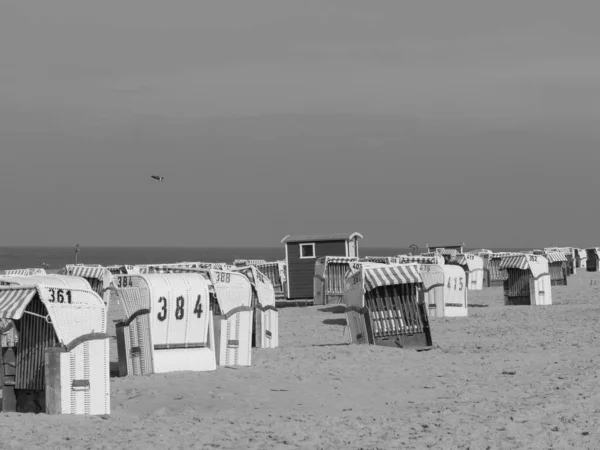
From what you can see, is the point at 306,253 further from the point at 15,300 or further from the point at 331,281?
the point at 15,300

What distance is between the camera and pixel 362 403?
1447 cm

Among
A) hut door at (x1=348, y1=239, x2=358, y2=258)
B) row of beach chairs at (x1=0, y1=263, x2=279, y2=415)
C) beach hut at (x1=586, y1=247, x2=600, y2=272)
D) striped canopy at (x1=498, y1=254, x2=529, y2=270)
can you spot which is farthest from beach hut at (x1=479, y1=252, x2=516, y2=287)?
row of beach chairs at (x1=0, y1=263, x2=279, y2=415)

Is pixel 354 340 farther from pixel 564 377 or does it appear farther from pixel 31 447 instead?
pixel 31 447

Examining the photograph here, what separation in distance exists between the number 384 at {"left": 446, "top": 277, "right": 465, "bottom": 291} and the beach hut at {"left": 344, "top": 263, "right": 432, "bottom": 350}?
315 inches

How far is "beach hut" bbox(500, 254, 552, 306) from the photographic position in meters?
34.2

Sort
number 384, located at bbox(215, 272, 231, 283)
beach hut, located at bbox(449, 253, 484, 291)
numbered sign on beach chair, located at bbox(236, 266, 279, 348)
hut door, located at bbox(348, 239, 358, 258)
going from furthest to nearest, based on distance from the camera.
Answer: beach hut, located at bbox(449, 253, 484, 291) < hut door, located at bbox(348, 239, 358, 258) < numbered sign on beach chair, located at bbox(236, 266, 279, 348) < number 384, located at bbox(215, 272, 231, 283)

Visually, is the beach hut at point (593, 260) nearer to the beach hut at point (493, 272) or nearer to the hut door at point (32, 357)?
the beach hut at point (493, 272)


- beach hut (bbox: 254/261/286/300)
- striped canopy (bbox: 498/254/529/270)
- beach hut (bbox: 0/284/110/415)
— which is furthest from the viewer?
beach hut (bbox: 254/261/286/300)

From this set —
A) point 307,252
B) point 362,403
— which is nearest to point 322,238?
point 307,252

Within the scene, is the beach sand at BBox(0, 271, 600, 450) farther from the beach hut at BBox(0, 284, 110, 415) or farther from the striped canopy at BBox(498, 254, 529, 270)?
the striped canopy at BBox(498, 254, 529, 270)

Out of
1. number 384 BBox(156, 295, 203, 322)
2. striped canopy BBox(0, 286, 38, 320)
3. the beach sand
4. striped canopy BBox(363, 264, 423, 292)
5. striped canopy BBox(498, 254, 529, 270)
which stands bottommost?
the beach sand

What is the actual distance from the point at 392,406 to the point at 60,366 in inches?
181

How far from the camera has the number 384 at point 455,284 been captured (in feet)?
95.9

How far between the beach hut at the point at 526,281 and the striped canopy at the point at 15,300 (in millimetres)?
23991
